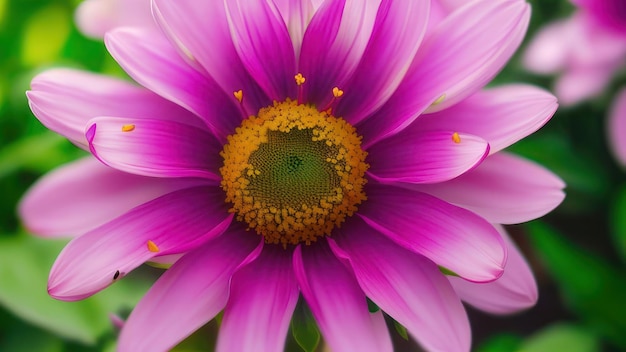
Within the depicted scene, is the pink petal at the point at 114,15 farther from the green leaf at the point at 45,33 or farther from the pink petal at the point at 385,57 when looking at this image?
the green leaf at the point at 45,33

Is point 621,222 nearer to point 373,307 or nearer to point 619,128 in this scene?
point 619,128

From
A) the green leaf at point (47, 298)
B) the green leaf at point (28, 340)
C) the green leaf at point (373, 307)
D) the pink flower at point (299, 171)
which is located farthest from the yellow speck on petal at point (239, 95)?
the green leaf at point (28, 340)

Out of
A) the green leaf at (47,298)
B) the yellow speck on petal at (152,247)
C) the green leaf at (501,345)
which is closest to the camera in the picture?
the yellow speck on petal at (152,247)

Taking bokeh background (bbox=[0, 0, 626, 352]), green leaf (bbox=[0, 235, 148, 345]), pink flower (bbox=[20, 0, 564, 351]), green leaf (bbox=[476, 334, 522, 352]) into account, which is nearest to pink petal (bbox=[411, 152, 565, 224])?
pink flower (bbox=[20, 0, 564, 351])

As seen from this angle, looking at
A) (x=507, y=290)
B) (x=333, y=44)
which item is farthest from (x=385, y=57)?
(x=507, y=290)

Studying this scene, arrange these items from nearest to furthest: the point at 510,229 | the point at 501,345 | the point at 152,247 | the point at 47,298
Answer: the point at 152,247 < the point at 47,298 < the point at 501,345 < the point at 510,229

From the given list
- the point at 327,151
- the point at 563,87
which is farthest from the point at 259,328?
the point at 563,87
